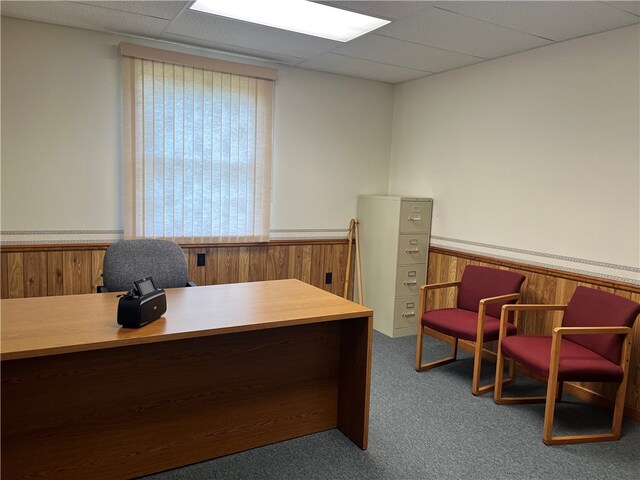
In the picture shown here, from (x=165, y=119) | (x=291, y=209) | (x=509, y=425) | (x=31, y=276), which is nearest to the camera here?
(x=509, y=425)

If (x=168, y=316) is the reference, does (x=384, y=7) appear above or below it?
above

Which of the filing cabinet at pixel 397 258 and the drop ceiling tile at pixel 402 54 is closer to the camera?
the drop ceiling tile at pixel 402 54

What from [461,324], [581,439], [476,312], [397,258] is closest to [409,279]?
[397,258]

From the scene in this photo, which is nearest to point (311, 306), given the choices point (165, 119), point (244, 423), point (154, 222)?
point (244, 423)

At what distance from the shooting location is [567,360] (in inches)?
106

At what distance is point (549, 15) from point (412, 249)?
6.94 feet

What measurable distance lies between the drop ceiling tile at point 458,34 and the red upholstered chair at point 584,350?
170 cm

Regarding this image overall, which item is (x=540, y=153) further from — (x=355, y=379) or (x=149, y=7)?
(x=149, y=7)

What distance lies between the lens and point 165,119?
3.79m

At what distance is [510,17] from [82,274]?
3366 millimetres

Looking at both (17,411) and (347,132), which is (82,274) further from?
(347,132)

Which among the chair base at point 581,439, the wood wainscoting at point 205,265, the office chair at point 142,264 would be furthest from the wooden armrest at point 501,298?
the office chair at point 142,264

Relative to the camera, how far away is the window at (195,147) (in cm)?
370

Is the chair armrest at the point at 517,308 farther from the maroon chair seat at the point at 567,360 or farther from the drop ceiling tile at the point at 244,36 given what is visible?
the drop ceiling tile at the point at 244,36
